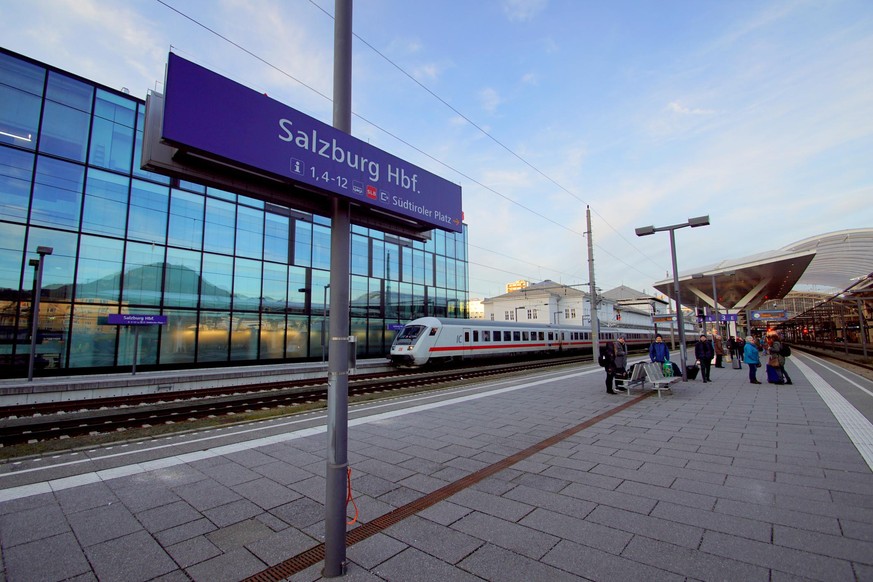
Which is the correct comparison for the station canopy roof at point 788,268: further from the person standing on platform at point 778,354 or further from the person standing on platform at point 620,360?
the person standing on platform at point 620,360

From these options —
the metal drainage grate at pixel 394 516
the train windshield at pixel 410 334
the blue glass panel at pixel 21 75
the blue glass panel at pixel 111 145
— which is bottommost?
the metal drainage grate at pixel 394 516

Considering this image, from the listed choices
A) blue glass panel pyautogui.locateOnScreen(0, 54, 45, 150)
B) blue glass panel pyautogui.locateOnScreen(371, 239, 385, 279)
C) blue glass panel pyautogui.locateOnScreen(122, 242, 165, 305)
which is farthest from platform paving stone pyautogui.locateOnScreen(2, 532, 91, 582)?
blue glass panel pyautogui.locateOnScreen(371, 239, 385, 279)

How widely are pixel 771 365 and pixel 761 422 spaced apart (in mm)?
7120

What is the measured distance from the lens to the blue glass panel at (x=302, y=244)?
2620 centimetres

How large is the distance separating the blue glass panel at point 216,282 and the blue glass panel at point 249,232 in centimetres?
112

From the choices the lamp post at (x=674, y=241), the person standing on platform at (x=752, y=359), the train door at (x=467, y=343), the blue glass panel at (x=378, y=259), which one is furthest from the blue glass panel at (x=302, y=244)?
the person standing on platform at (x=752, y=359)

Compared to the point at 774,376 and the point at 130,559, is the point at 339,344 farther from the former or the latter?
the point at 774,376

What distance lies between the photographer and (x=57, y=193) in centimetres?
1750

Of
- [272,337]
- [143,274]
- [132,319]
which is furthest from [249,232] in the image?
[132,319]

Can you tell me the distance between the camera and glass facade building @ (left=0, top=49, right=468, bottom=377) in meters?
16.5

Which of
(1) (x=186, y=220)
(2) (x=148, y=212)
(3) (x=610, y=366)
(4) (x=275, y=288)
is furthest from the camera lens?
(4) (x=275, y=288)

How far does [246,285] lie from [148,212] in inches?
232

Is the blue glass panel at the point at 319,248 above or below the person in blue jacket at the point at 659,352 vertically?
above

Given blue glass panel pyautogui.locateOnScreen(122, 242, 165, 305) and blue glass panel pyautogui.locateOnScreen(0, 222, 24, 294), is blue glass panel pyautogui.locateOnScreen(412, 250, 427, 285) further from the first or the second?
blue glass panel pyautogui.locateOnScreen(0, 222, 24, 294)
